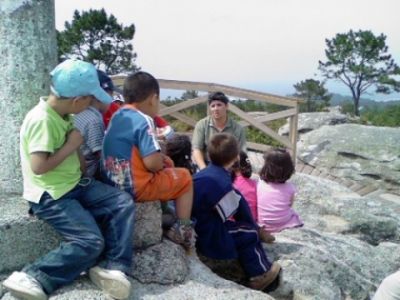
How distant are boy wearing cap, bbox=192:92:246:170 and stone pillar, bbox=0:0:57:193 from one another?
7.83 feet

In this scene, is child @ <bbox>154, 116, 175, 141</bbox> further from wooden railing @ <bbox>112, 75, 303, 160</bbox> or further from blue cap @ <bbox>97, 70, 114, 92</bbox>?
wooden railing @ <bbox>112, 75, 303, 160</bbox>

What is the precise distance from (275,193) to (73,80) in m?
2.23

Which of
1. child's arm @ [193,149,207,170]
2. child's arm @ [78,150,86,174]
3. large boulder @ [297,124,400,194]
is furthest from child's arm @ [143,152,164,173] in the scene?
large boulder @ [297,124,400,194]

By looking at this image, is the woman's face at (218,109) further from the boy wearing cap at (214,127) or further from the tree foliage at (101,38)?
the tree foliage at (101,38)

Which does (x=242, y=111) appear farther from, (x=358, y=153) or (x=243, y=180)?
(x=243, y=180)

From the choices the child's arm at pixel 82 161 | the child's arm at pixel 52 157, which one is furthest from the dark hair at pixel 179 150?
the child's arm at pixel 52 157

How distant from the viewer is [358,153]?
10.2 meters

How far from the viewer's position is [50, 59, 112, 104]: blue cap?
2.68 metres

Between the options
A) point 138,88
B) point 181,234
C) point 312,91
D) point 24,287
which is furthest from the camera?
point 312,91

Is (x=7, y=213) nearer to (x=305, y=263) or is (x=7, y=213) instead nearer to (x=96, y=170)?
(x=96, y=170)

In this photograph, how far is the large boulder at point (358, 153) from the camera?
9.69 meters

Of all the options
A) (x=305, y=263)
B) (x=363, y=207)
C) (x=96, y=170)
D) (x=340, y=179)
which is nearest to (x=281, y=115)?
(x=340, y=179)

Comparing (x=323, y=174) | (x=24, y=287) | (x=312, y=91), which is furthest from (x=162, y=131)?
(x=312, y=91)

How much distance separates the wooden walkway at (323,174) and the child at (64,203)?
207 inches
